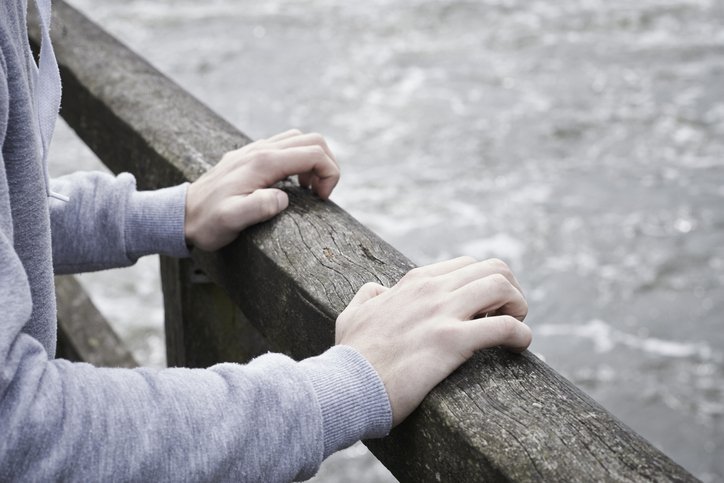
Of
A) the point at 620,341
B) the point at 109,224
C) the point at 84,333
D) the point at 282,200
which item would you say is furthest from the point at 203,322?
the point at 620,341

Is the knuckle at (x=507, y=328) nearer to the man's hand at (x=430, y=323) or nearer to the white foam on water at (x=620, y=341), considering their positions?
the man's hand at (x=430, y=323)

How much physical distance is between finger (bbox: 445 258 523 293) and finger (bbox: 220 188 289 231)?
0.94 feet

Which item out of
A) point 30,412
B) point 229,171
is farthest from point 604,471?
point 229,171

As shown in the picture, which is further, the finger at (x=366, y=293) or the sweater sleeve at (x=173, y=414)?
the finger at (x=366, y=293)

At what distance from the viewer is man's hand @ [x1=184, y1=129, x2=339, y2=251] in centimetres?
112

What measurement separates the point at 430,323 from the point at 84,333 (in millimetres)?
1391

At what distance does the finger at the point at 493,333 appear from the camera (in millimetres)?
829

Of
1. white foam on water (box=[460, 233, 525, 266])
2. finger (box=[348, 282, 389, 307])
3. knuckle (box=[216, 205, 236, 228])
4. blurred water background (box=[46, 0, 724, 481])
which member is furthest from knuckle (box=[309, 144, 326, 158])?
white foam on water (box=[460, 233, 525, 266])

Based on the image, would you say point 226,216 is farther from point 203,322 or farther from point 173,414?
point 203,322

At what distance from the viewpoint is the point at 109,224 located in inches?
47.9

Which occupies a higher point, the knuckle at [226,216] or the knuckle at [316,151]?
the knuckle at [316,151]

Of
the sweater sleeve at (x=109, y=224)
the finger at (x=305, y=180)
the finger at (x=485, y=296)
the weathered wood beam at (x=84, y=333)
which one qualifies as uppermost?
the finger at (x=485, y=296)

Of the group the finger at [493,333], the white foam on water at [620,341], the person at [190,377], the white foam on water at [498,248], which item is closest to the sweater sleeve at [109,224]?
the person at [190,377]

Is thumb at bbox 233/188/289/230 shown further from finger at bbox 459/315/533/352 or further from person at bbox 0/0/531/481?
finger at bbox 459/315/533/352
